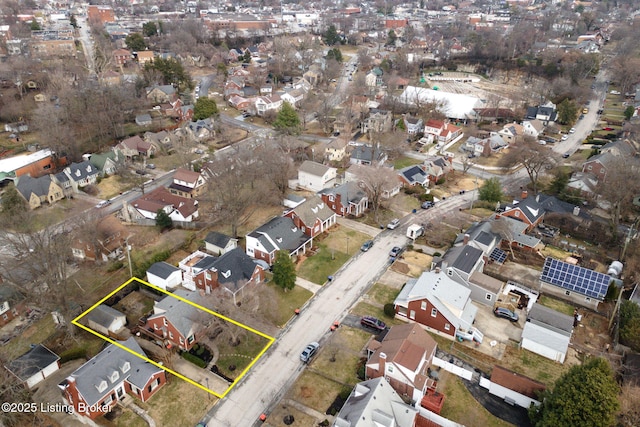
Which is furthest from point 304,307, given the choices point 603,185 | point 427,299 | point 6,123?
point 6,123

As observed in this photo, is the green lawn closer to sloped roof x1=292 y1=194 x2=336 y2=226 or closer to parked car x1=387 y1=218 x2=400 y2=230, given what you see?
sloped roof x1=292 y1=194 x2=336 y2=226

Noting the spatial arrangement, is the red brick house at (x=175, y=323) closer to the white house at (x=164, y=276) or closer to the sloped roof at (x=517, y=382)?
the white house at (x=164, y=276)

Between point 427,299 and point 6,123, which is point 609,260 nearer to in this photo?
point 427,299

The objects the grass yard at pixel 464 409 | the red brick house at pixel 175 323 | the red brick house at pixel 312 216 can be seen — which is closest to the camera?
the grass yard at pixel 464 409

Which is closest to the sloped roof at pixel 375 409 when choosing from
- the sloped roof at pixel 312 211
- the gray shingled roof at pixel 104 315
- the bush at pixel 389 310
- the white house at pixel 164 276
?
the bush at pixel 389 310

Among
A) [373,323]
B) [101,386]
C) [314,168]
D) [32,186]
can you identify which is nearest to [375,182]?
[314,168]
